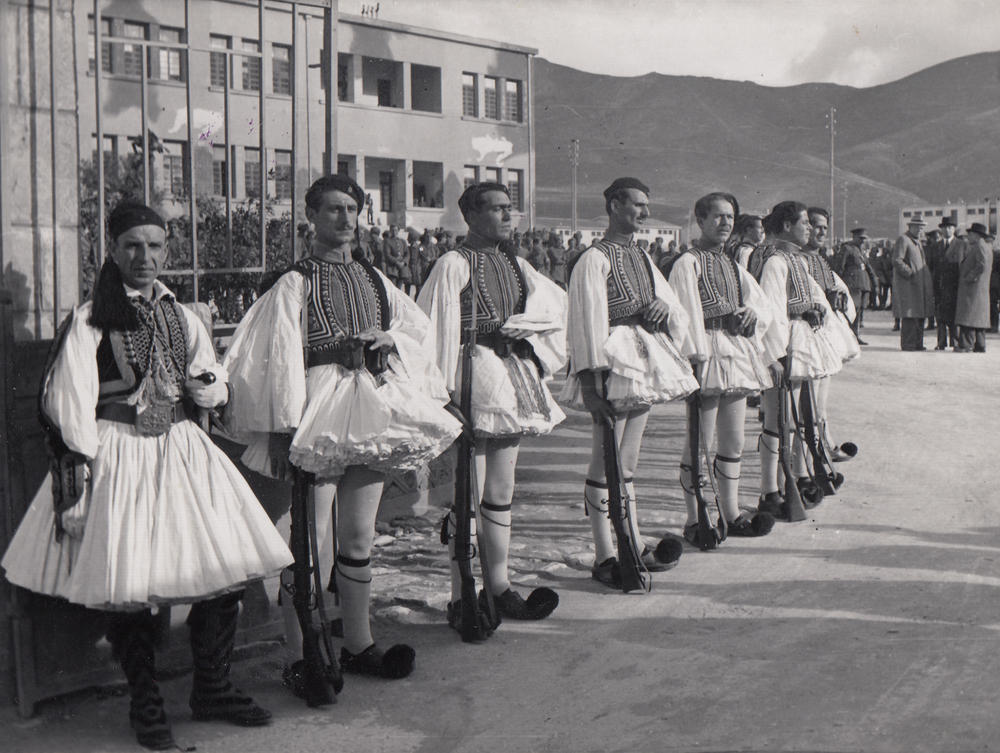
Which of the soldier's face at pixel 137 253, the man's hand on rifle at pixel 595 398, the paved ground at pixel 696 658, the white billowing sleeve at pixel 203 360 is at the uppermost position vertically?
the soldier's face at pixel 137 253

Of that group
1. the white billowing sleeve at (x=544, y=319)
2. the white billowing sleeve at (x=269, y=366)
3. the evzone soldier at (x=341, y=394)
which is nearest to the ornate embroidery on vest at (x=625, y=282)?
the white billowing sleeve at (x=544, y=319)

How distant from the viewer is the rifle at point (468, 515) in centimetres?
545

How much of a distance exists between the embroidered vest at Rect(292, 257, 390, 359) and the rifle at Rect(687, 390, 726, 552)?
8.84 ft

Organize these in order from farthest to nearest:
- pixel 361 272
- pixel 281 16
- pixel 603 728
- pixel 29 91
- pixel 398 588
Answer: pixel 281 16 → pixel 398 588 → pixel 361 272 → pixel 29 91 → pixel 603 728

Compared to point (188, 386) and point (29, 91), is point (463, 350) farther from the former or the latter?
point (29, 91)

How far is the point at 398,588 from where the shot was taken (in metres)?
6.43

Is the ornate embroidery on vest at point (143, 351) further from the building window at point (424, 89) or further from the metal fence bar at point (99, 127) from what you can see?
the building window at point (424, 89)

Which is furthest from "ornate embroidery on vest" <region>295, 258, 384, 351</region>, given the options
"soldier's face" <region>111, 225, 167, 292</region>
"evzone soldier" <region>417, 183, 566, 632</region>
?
"soldier's face" <region>111, 225, 167, 292</region>

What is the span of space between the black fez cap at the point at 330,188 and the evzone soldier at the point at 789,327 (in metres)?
3.67

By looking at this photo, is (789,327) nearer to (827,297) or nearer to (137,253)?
(827,297)

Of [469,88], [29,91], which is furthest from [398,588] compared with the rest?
[469,88]

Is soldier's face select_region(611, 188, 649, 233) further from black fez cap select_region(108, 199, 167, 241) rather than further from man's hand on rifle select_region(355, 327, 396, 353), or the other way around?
black fez cap select_region(108, 199, 167, 241)

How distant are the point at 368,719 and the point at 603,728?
33.7 inches

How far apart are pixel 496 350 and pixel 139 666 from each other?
2129 millimetres
